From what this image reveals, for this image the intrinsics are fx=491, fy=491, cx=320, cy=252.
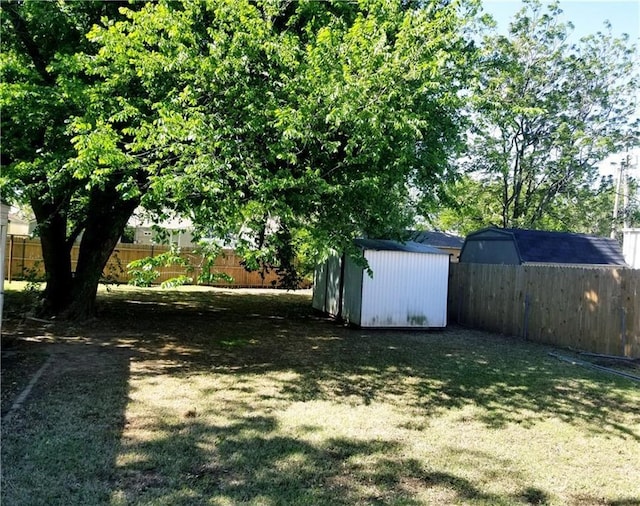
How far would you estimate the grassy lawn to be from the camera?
10.5ft

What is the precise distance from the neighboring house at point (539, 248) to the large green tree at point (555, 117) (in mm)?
3778

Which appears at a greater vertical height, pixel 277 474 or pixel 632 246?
pixel 632 246

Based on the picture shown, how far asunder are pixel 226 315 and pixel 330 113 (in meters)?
7.51

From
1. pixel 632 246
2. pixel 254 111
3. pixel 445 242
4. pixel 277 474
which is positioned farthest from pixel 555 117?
pixel 277 474

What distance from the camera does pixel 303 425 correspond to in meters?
4.39

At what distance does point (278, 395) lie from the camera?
5.31 m

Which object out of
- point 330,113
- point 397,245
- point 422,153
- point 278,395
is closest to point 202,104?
point 330,113

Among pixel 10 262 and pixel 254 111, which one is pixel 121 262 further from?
pixel 254 111

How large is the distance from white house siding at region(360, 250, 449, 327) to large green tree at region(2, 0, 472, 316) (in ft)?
11.3

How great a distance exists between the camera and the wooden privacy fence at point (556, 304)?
8219 millimetres

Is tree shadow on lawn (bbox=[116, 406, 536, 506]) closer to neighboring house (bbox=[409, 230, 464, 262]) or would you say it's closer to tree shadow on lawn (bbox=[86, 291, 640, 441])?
tree shadow on lawn (bbox=[86, 291, 640, 441])

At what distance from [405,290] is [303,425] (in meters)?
6.75

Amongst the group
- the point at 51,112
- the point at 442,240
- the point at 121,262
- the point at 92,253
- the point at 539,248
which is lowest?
the point at 121,262

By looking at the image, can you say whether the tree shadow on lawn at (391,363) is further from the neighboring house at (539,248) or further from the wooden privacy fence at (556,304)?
the neighboring house at (539,248)
